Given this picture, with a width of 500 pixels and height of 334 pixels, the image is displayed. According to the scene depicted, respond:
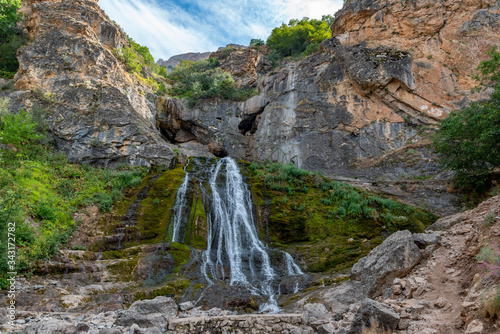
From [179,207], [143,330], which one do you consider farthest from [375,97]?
[143,330]

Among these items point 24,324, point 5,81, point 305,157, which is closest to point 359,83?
point 305,157

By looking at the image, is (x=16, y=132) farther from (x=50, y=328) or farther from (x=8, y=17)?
(x=8, y=17)

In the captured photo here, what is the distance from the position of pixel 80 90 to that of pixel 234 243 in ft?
46.1

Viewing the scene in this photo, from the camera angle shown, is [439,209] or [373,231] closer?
[373,231]

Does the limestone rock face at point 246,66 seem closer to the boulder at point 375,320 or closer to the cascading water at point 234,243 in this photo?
the cascading water at point 234,243

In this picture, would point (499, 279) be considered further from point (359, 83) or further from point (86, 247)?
point (359, 83)

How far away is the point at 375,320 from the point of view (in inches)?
151

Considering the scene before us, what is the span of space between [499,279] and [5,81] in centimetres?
2375

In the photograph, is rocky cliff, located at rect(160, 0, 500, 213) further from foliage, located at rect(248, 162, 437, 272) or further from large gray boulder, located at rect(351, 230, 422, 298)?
large gray boulder, located at rect(351, 230, 422, 298)

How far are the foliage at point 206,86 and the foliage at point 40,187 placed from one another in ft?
39.1

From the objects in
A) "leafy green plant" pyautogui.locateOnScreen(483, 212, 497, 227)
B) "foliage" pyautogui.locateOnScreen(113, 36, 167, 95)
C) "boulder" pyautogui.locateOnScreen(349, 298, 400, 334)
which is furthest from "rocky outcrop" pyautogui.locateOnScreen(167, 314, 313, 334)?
"foliage" pyautogui.locateOnScreen(113, 36, 167, 95)

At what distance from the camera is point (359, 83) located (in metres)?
20.9

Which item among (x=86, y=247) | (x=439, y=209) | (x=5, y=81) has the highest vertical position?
(x=5, y=81)

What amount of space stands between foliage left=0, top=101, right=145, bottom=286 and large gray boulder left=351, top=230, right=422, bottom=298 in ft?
27.3
